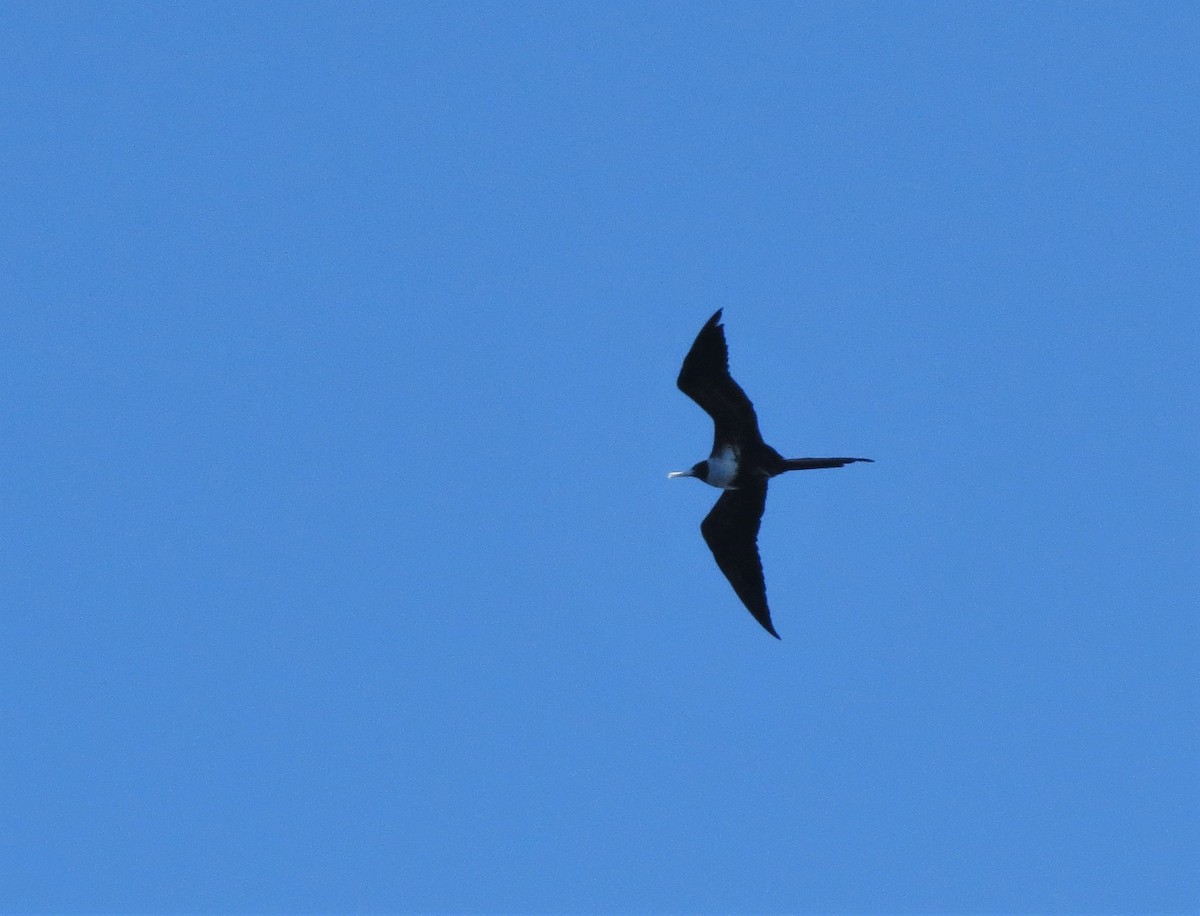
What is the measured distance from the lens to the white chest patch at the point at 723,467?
69.5 ft

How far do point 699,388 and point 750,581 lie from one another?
8.80 feet

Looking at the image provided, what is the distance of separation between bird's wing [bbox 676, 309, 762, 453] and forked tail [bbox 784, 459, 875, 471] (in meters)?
0.47

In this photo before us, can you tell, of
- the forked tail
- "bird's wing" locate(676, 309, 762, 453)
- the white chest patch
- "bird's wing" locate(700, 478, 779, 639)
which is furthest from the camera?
"bird's wing" locate(700, 478, 779, 639)

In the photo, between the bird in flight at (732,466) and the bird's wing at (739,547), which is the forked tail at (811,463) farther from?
the bird's wing at (739,547)

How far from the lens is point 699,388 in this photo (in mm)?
20672

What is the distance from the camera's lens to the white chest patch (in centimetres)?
2119

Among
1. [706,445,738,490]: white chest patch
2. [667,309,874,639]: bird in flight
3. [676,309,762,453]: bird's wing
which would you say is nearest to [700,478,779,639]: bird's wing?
[667,309,874,639]: bird in flight

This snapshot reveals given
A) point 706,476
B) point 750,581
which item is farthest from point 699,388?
point 750,581

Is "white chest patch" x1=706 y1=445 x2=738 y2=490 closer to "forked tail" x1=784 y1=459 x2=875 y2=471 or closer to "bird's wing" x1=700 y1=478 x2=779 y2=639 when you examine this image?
"bird's wing" x1=700 y1=478 x2=779 y2=639

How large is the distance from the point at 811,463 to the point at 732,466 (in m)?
1.37

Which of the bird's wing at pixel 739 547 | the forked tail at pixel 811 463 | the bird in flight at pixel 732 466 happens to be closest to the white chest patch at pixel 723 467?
the bird in flight at pixel 732 466

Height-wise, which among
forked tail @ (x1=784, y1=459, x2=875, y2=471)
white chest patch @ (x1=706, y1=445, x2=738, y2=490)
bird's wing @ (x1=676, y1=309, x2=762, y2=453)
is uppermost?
bird's wing @ (x1=676, y1=309, x2=762, y2=453)

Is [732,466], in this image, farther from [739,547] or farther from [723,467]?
[739,547]

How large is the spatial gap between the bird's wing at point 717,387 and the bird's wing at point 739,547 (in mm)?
1145
